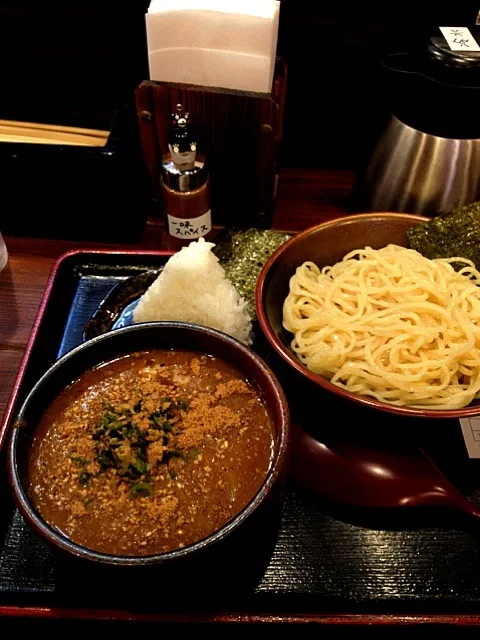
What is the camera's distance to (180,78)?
2230 mm

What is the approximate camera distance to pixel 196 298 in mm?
1914

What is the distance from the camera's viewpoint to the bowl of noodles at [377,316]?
1676 mm

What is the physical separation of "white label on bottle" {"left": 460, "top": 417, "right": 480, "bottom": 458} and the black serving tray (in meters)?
0.03

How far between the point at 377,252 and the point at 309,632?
1209 millimetres

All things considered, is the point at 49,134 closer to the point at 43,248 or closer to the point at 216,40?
the point at 43,248

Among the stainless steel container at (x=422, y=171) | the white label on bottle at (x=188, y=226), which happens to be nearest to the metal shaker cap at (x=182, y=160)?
the white label on bottle at (x=188, y=226)

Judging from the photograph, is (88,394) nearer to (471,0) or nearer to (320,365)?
(320,365)

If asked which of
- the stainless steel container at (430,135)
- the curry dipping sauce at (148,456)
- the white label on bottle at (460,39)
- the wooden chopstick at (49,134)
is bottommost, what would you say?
the curry dipping sauce at (148,456)

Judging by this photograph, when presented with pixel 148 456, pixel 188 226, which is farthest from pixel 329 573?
pixel 188 226

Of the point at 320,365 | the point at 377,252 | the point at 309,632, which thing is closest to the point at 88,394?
the point at 320,365

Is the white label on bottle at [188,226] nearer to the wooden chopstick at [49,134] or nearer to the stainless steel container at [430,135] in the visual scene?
the wooden chopstick at [49,134]

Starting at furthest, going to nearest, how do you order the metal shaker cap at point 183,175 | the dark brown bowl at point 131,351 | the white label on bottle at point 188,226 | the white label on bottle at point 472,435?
the white label on bottle at point 188,226
the metal shaker cap at point 183,175
the white label on bottle at point 472,435
the dark brown bowl at point 131,351

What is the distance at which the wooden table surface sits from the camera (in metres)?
2.08

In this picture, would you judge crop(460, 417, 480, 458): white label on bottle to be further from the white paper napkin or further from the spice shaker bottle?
the white paper napkin
